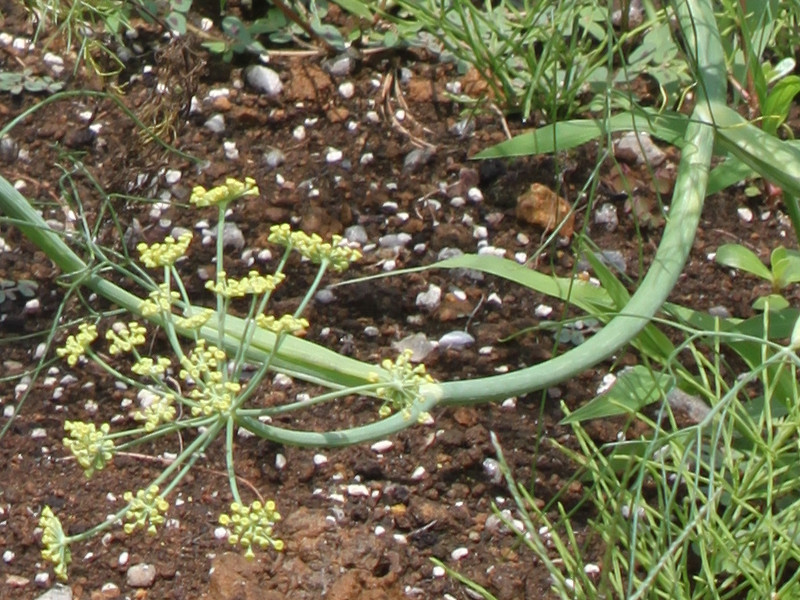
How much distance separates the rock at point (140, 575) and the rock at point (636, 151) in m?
0.96

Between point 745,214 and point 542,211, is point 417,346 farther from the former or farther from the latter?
point 745,214

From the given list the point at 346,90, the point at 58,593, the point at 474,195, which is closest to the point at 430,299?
the point at 474,195

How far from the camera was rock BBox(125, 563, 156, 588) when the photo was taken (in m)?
1.36

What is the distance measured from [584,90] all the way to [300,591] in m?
0.94

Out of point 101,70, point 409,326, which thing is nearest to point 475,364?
point 409,326

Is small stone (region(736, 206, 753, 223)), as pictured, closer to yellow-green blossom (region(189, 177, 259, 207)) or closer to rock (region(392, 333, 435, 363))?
rock (region(392, 333, 435, 363))

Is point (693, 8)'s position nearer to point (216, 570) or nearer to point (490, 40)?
point (490, 40)

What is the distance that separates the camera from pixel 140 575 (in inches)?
53.6

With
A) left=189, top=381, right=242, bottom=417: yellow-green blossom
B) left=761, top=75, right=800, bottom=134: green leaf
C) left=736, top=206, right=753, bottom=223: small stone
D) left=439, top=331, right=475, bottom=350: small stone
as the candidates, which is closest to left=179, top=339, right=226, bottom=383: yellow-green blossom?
left=189, top=381, right=242, bottom=417: yellow-green blossom

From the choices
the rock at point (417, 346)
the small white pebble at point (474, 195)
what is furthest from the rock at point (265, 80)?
the rock at point (417, 346)

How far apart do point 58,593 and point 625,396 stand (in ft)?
2.49

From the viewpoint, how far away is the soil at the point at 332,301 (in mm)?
1384

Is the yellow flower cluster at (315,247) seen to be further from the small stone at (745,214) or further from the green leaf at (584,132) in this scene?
the small stone at (745,214)

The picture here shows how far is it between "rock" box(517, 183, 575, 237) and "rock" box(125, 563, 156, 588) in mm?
760
